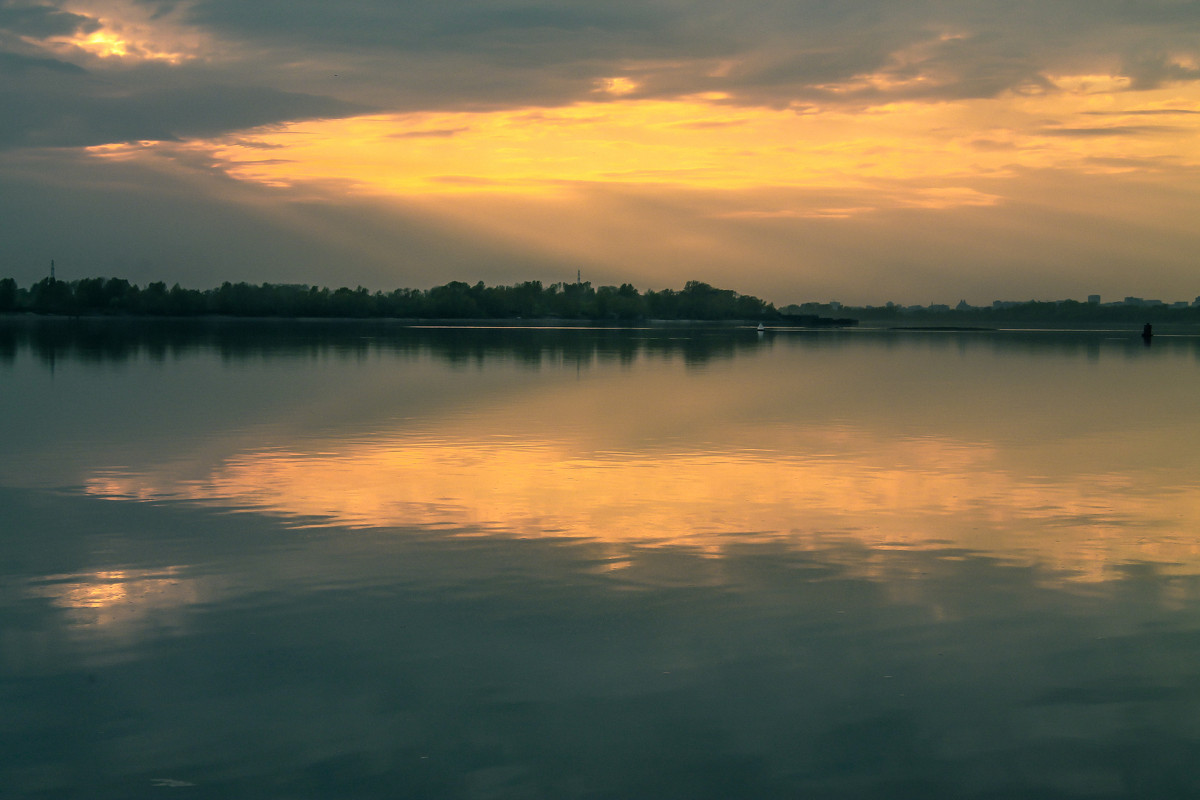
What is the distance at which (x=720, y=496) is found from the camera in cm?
1761

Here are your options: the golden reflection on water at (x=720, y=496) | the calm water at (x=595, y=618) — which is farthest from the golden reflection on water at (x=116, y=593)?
the golden reflection on water at (x=720, y=496)

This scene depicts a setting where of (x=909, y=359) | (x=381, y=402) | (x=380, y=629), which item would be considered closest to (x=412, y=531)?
(x=380, y=629)

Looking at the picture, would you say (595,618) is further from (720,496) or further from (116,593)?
(720,496)

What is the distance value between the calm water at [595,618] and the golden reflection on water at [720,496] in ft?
0.37

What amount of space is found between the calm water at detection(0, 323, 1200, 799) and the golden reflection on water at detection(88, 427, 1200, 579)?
0.11 m

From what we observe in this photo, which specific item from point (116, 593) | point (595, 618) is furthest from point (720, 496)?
point (116, 593)

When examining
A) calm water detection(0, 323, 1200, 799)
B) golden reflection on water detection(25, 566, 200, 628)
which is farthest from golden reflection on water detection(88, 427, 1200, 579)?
golden reflection on water detection(25, 566, 200, 628)

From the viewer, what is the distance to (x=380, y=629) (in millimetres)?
10219

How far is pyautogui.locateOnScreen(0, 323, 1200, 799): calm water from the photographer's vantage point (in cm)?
744

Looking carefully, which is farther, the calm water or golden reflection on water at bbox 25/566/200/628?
golden reflection on water at bbox 25/566/200/628

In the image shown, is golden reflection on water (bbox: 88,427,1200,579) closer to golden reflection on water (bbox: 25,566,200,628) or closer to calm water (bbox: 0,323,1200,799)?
calm water (bbox: 0,323,1200,799)

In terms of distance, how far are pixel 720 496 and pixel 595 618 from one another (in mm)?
7367

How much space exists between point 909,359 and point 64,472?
2438 inches

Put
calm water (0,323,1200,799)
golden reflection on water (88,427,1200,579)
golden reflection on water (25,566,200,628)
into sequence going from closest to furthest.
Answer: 1. calm water (0,323,1200,799)
2. golden reflection on water (25,566,200,628)
3. golden reflection on water (88,427,1200,579)
